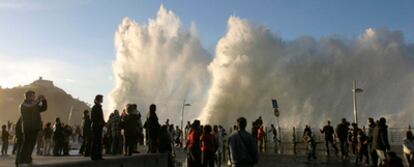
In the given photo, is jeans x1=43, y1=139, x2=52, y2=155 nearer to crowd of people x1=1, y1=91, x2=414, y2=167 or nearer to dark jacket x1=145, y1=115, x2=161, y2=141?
crowd of people x1=1, y1=91, x2=414, y2=167

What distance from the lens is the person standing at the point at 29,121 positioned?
10.9 meters

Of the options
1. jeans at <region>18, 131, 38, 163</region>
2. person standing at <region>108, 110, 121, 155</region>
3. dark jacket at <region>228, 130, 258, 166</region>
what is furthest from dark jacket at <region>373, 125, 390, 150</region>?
jeans at <region>18, 131, 38, 163</region>

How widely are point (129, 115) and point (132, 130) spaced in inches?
19.0

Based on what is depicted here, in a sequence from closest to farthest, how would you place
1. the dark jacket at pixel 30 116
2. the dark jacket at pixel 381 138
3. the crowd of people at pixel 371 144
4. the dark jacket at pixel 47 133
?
the dark jacket at pixel 30 116 → the crowd of people at pixel 371 144 → the dark jacket at pixel 381 138 → the dark jacket at pixel 47 133

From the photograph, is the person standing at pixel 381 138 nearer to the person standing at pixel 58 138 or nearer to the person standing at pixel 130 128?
the person standing at pixel 130 128

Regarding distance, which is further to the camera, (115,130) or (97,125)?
(115,130)

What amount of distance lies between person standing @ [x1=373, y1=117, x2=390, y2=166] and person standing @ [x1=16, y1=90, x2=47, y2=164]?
373 inches

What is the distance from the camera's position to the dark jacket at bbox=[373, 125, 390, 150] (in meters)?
14.4

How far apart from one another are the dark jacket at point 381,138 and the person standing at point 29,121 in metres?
9.56

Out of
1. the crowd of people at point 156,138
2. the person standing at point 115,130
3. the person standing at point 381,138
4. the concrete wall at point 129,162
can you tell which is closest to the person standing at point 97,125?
the crowd of people at point 156,138

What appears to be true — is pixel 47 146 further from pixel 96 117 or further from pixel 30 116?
pixel 30 116

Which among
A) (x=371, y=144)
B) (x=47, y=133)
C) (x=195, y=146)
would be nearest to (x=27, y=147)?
(x=195, y=146)

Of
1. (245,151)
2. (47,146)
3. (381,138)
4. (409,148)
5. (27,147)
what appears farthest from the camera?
(47,146)

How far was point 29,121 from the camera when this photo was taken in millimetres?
10930
